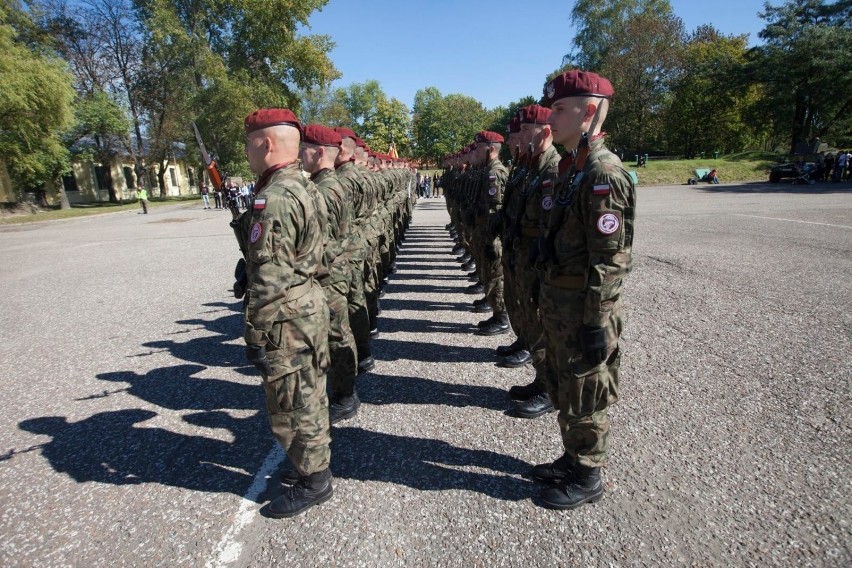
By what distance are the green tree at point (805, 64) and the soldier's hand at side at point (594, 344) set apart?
39.8 meters

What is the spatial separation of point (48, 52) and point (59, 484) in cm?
3502

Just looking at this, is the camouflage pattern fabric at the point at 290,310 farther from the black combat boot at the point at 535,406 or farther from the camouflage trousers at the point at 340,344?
the black combat boot at the point at 535,406

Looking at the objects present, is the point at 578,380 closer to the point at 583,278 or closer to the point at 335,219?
the point at 583,278

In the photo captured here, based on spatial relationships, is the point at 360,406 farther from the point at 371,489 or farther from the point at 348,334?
the point at 371,489

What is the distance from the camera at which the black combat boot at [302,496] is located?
2494 mm

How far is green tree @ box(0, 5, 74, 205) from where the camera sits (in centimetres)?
2091

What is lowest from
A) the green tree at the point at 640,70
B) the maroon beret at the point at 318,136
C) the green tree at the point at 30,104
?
the maroon beret at the point at 318,136

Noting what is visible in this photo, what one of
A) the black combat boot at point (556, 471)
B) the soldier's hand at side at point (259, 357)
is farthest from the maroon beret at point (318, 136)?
the black combat boot at point (556, 471)

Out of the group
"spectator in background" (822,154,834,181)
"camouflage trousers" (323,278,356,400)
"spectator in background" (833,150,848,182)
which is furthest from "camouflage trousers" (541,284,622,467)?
"spectator in background" (822,154,834,181)

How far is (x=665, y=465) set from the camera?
2.78m

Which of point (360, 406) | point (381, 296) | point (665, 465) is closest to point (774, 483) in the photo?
point (665, 465)

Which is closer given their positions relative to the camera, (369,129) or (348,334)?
(348,334)

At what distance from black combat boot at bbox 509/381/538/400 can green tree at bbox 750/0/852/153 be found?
39.1m

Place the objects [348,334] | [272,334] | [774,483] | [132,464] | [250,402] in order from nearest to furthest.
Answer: [272,334] → [774,483] → [132,464] → [348,334] → [250,402]
